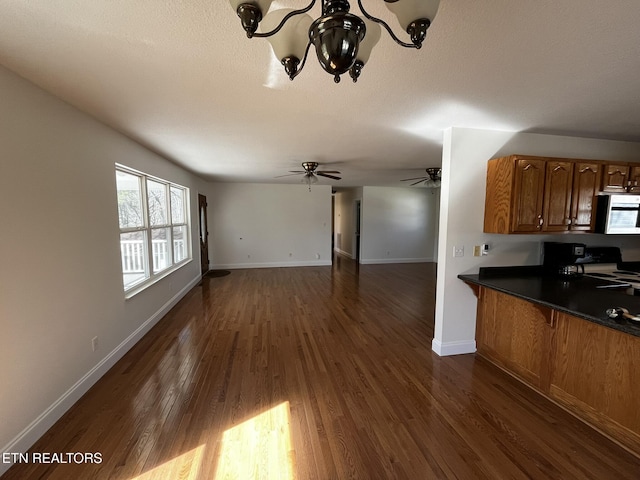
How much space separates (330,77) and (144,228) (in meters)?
3.16

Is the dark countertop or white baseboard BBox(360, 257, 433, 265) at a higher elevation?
the dark countertop

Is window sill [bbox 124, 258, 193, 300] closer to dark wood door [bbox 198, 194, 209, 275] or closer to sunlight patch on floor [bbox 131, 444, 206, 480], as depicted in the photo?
dark wood door [bbox 198, 194, 209, 275]

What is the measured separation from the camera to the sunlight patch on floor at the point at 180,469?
153 cm

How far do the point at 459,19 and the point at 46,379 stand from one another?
10.8 feet

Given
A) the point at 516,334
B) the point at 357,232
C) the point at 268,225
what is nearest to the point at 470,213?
the point at 516,334

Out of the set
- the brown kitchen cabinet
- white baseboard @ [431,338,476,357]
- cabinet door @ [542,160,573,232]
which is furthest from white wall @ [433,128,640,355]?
the brown kitchen cabinet

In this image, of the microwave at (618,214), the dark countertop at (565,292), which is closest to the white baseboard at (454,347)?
the dark countertop at (565,292)

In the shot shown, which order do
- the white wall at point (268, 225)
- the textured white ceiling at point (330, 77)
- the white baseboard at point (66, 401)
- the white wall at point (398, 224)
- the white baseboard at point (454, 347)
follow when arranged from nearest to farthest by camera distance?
the textured white ceiling at point (330, 77)
the white baseboard at point (66, 401)
the white baseboard at point (454, 347)
the white wall at point (268, 225)
the white wall at point (398, 224)

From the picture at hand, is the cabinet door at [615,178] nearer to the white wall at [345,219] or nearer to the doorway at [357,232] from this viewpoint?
the white wall at [345,219]

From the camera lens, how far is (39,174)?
185cm

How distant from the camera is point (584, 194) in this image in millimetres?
2719

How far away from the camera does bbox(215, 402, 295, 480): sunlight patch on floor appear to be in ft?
5.13

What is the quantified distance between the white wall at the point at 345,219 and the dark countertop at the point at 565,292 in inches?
227

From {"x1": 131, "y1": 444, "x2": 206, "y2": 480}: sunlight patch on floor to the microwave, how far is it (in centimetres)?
406
